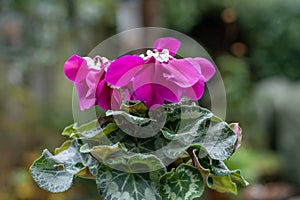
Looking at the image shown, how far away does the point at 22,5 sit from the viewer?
11.5 ft

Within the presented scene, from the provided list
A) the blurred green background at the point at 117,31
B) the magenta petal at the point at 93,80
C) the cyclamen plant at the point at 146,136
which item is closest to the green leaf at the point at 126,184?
the cyclamen plant at the point at 146,136

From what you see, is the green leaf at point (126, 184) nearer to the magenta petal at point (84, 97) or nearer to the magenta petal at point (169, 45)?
the magenta petal at point (84, 97)

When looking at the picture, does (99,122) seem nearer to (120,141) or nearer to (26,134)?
(120,141)

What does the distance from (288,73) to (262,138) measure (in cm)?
108

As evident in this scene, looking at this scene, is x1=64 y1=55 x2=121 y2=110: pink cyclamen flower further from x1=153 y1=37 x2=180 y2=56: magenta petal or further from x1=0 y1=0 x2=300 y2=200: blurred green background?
x1=0 y1=0 x2=300 y2=200: blurred green background

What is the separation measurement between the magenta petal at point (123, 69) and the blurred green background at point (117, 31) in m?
2.18

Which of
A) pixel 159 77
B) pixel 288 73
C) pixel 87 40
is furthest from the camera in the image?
pixel 288 73

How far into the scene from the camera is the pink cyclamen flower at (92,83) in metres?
0.66

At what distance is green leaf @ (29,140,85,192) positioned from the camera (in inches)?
25.8

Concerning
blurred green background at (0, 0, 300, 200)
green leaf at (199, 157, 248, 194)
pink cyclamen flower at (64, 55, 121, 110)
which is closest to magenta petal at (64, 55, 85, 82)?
pink cyclamen flower at (64, 55, 121, 110)

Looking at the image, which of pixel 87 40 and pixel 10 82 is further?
pixel 87 40

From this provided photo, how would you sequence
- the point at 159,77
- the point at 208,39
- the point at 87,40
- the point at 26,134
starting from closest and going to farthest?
the point at 159,77, the point at 26,134, the point at 87,40, the point at 208,39

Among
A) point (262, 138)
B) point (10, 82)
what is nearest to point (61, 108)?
point (10, 82)

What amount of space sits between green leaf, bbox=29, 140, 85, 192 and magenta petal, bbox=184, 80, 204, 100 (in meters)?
0.18
